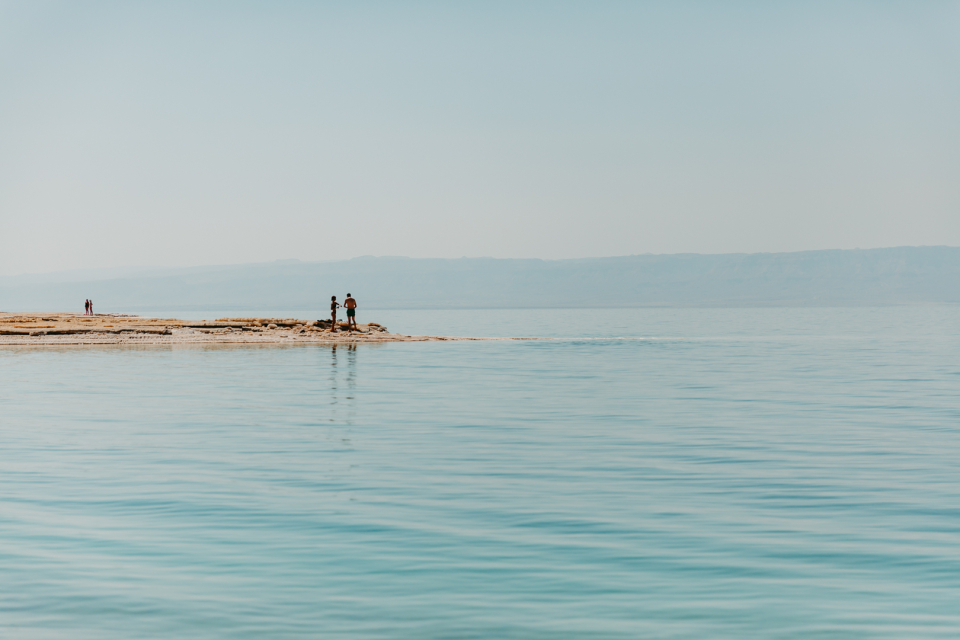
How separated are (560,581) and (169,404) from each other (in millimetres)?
18072

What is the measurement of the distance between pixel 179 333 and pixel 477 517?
157 feet

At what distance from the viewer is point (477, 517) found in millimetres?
11633

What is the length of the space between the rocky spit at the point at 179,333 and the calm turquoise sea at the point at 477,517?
28894 mm

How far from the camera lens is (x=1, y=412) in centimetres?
2283

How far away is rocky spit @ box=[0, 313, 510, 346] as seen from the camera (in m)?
54.1

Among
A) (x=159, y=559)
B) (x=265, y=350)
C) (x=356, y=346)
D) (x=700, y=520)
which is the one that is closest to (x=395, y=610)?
(x=159, y=559)

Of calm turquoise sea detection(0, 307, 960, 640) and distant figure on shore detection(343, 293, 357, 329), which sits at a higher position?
distant figure on shore detection(343, 293, 357, 329)

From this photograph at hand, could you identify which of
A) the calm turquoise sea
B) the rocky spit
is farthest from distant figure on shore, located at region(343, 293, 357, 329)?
the calm turquoise sea

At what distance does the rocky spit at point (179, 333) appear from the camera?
54.1 metres

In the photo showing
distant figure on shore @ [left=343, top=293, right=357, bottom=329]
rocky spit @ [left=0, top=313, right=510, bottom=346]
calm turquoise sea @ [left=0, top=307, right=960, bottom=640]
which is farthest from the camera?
distant figure on shore @ [left=343, top=293, right=357, bottom=329]

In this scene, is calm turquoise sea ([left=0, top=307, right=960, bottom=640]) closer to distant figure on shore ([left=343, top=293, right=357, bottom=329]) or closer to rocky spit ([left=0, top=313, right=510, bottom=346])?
distant figure on shore ([left=343, top=293, right=357, bottom=329])

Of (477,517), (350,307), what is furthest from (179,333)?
(477,517)

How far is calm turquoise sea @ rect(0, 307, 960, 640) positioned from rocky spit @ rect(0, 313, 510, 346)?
94.8ft

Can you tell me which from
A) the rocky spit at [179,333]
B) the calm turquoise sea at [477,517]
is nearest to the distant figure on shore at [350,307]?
the rocky spit at [179,333]
